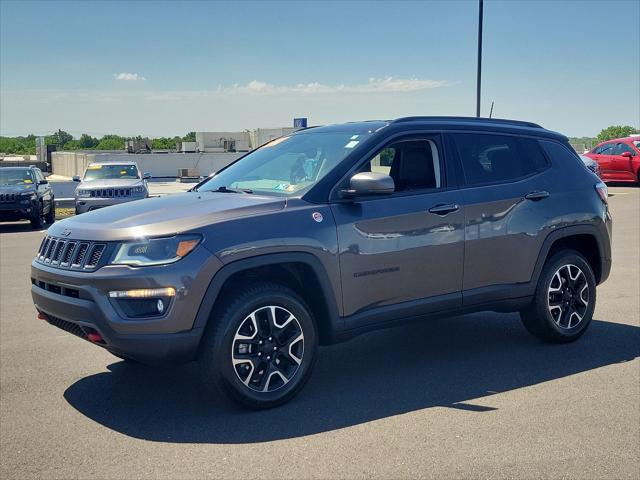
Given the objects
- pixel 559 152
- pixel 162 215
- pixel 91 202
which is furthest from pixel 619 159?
pixel 162 215

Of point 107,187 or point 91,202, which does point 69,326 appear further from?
point 107,187

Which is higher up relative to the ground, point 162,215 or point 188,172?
point 162,215

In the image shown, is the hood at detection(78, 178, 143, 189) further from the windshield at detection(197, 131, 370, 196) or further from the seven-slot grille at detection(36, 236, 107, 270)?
the seven-slot grille at detection(36, 236, 107, 270)

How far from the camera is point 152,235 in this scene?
15.7 ft

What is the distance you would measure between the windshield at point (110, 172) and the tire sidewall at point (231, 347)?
17.0m

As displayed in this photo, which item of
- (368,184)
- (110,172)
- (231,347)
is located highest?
(368,184)

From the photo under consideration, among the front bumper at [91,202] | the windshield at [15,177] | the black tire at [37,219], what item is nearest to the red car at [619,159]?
the front bumper at [91,202]

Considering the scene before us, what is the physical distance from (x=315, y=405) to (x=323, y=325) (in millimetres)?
548

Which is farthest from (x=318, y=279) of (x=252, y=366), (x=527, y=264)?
(x=527, y=264)

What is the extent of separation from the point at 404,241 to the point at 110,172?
56.4 ft

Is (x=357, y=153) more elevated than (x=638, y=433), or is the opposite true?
(x=357, y=153)

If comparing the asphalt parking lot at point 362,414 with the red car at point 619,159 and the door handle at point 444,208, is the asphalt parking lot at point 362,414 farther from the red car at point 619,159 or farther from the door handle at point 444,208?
the red car at point 619,159

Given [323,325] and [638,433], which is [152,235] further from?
[638,433]

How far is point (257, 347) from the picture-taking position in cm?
508
